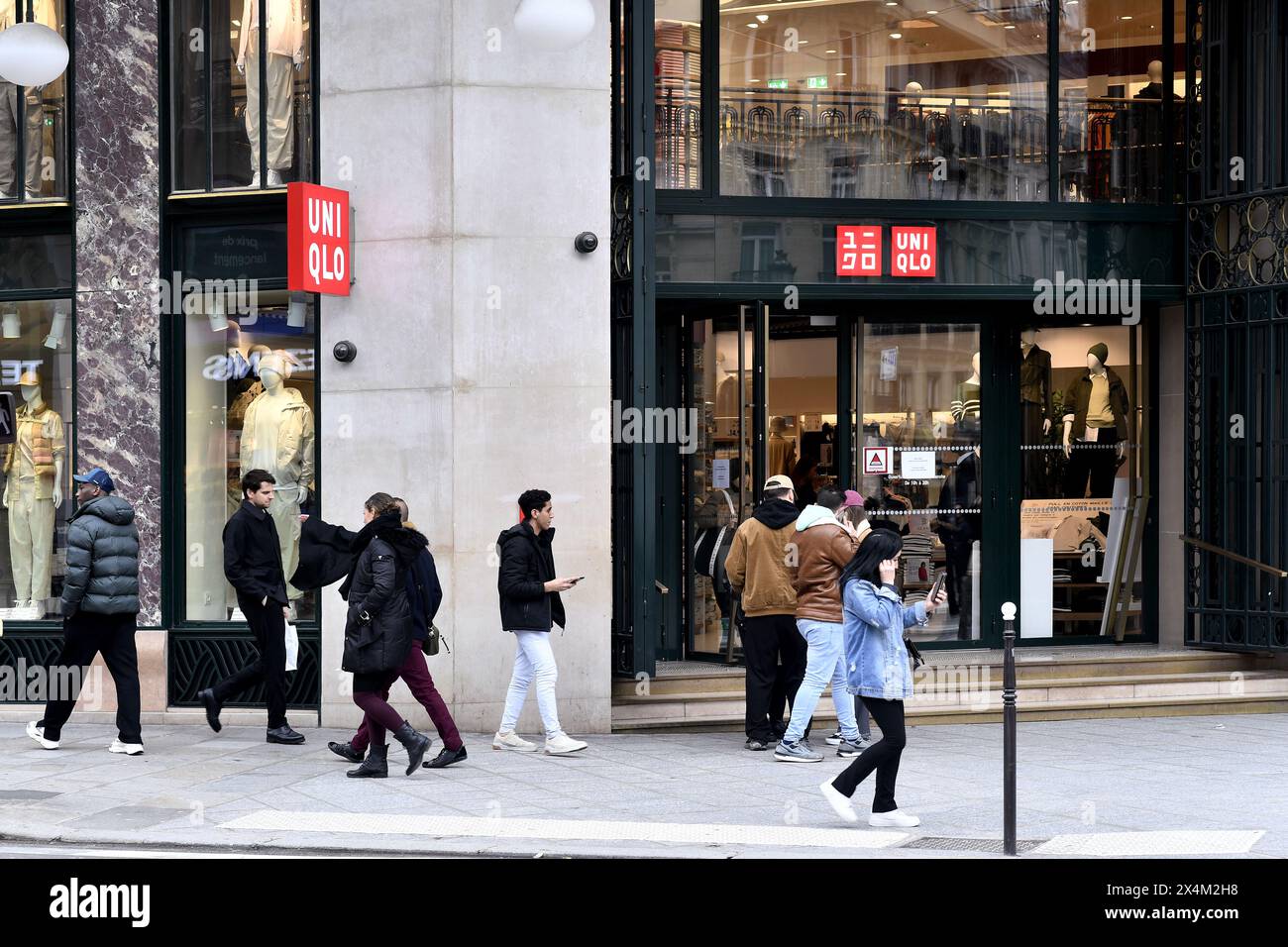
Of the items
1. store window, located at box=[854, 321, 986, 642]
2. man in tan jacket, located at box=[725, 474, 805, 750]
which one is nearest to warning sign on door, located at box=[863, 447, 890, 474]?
store window, located at box=[854, 321, 986, 642]

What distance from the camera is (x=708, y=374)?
48.3ft

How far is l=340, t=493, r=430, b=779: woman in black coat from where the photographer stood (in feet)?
34.5

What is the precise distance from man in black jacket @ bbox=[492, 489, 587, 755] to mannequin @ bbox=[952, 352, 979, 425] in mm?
5037

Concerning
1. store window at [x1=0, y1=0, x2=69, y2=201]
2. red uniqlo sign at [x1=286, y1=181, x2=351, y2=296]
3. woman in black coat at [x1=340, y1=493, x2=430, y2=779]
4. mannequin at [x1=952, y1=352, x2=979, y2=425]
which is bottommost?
woman in black coat at [x1=340, y1=493, x2=430, y2=779]

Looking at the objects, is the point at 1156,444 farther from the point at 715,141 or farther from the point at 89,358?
the point at 89,358

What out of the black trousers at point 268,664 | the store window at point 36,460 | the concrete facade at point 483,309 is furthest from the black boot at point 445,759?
the store window at point 36,460

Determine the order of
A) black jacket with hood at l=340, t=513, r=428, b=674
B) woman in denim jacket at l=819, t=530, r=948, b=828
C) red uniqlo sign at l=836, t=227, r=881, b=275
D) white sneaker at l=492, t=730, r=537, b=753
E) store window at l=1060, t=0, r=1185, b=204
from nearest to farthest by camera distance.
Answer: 1. woman in denim jacket at l=819, t=530, r=948, b=828
2. black jacket with hood at l=340, t=513, r=428, b=674
3. white sneaker at l=492, t=730, r=537, b=753
4. red uniqlo sign at l=836, t=227, r=881, b=275
5. store window at l=1060, t=0, r=1185, b=204

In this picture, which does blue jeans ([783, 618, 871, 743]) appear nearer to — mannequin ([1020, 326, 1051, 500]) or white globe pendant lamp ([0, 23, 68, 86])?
mannequin ([1020, 326, 1051, 500])

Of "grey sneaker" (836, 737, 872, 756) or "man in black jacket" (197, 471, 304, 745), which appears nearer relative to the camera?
"grey sneaker" (836, 737, 872, 756)

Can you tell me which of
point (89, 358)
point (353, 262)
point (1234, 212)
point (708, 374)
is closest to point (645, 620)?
point (708, 374)

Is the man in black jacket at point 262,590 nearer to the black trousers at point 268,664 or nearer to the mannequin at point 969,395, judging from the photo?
the black trousers at point 268,664

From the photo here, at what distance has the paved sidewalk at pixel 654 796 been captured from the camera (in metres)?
8.92

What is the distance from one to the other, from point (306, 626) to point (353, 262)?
3057 mm

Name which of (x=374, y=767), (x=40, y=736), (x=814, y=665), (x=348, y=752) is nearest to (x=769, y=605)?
(x=814, y=665)
